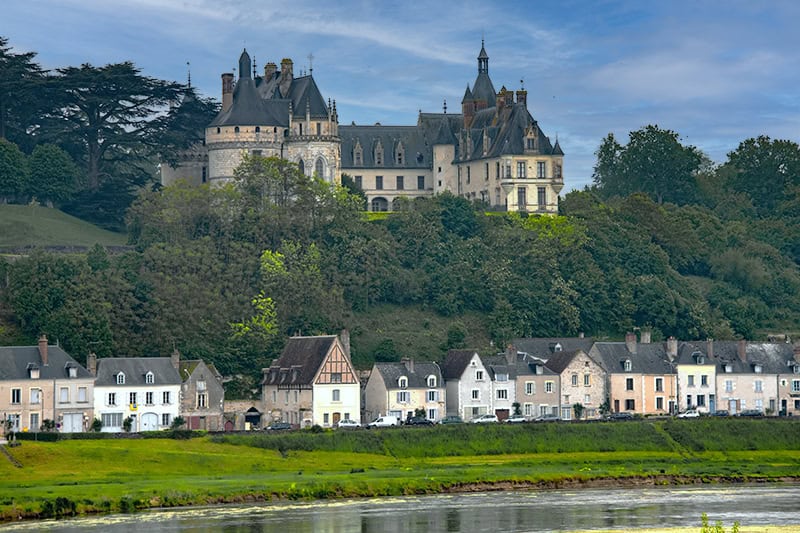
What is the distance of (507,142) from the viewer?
141750 millimetres

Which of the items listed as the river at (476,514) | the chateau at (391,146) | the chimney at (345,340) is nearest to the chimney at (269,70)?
the chateau at (391,146)

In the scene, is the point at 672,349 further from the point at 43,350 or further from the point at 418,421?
the point at 43,350

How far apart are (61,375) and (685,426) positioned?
3607 centimetres

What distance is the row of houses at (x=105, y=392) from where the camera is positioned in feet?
336

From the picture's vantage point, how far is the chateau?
136m

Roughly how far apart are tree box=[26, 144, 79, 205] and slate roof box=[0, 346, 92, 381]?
35858 millimetres

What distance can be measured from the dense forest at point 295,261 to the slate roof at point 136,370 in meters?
3.42

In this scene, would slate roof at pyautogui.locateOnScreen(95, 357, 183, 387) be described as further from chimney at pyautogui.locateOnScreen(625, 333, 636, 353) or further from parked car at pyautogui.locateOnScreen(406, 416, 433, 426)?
chimney at pyautogui.locateOnScreen(625, 333, 636, 353)

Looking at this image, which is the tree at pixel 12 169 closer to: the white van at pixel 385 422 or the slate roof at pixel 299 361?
the slate roof at pixel 299 361

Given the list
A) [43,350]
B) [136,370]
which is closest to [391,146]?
[136,370]

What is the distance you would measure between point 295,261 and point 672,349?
26333 mm

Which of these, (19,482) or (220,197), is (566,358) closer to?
(220,197)

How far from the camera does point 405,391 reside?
11250 centimetres

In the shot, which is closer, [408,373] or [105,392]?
[105,392]
